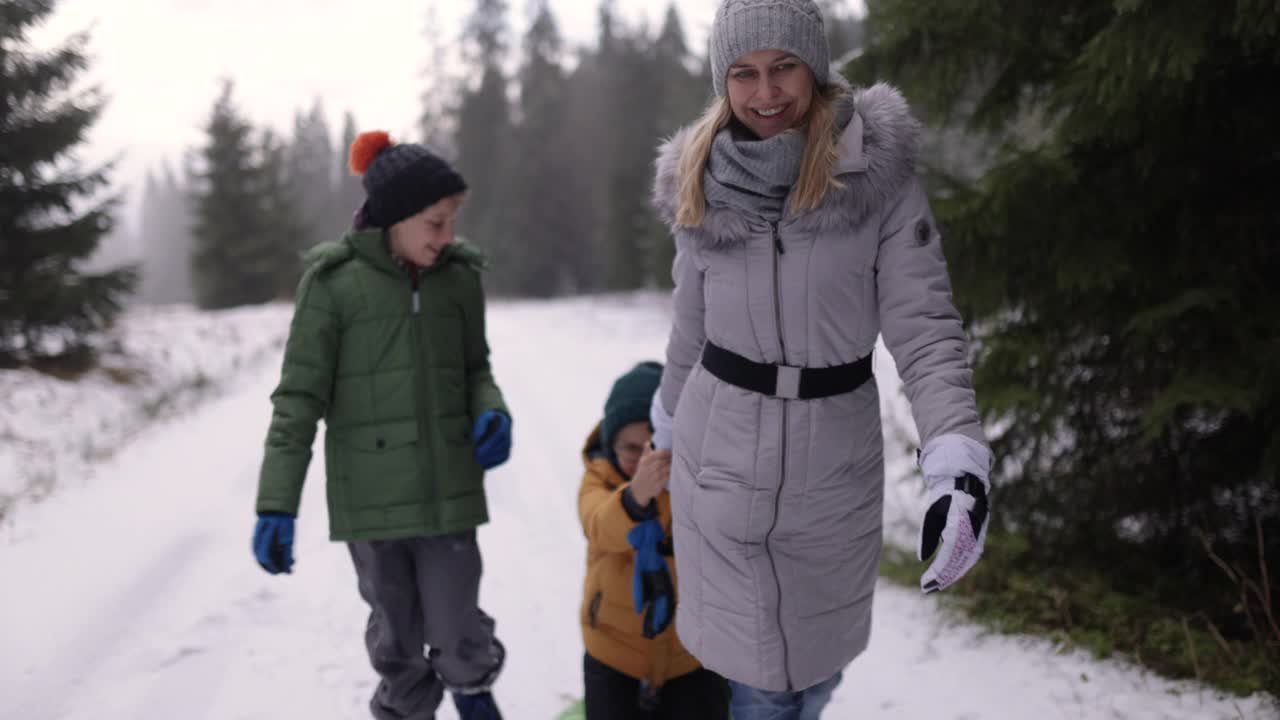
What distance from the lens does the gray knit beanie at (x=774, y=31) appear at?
2.00 m

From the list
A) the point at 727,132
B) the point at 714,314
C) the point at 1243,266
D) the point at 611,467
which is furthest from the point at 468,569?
the point at 1243,266

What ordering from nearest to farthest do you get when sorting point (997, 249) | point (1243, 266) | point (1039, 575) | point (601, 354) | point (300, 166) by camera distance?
point (1243, 266) < point (997, 249) < point (1039, 575) < point (601, 354) < point (300, 166)

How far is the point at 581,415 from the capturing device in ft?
30.7

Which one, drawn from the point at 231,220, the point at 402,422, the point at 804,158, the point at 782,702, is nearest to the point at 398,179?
the point at 402,422

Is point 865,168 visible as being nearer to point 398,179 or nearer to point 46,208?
point 398,179

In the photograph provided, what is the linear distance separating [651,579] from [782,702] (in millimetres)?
577

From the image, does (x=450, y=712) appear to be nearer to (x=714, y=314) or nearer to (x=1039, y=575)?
(x=714, y=314)

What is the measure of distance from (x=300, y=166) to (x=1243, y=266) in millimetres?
53128

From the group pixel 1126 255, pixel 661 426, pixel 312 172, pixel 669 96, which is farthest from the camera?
pixel 312 172

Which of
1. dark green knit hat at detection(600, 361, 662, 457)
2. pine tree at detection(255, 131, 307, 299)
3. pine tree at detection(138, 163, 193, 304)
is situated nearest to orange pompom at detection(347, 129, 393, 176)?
dark green knit hat at detection(600, 361, 662, 457)

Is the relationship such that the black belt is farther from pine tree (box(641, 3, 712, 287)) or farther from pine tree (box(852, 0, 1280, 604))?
pine tree (box(641, 3, 712, 287))

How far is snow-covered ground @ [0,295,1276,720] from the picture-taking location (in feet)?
11.2

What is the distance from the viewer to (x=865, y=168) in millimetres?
1928

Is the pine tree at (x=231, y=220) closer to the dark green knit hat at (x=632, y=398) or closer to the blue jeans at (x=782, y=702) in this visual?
the dark green knit hat at (x=632, y=398)
